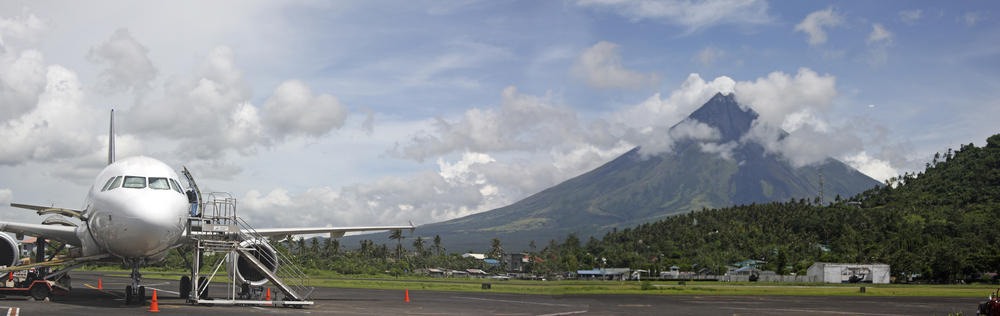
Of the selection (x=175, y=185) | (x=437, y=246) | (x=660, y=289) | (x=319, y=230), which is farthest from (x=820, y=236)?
(x=175, y=185)

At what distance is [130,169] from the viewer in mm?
21844

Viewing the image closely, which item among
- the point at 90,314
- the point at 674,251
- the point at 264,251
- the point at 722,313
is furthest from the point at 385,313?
the point at 674,251

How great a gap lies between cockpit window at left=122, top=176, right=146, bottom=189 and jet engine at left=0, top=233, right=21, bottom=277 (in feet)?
32.4

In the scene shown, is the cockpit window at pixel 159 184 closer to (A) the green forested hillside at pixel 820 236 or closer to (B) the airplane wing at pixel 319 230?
(B) the airplane wing at pixel 319 230

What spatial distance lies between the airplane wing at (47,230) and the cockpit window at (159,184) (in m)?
6.52

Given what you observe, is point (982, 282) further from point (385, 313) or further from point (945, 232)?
point (385, 313)

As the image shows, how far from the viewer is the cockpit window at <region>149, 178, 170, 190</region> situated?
21.6m

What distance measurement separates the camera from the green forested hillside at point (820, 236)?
11388 centimetres

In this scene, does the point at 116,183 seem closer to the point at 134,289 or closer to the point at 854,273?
the point at 134,289

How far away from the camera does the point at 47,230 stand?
25.3 meters

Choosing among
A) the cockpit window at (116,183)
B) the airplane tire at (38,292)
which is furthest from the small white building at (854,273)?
the airplane tire at (38,292)

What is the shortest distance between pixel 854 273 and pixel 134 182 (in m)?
96.3

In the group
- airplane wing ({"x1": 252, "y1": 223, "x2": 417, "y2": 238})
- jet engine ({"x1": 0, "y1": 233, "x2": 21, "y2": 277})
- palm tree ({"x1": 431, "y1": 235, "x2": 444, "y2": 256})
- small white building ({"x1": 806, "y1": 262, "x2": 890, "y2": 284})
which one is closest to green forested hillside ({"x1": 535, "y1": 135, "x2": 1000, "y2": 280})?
small white building ({"x1": 806, "y1": 262, "x2": 890, "y2": 284})

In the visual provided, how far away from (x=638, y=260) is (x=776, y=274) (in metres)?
34.4
